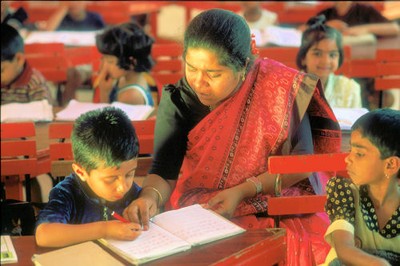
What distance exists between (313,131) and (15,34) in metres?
2.11

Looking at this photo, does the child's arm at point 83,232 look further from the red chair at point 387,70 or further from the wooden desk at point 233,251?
the red chair at point 387,70

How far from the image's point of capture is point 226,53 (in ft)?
6.64

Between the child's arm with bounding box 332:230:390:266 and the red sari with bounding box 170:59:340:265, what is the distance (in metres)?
0.28

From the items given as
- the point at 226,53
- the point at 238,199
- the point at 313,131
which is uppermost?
the point at 226,53

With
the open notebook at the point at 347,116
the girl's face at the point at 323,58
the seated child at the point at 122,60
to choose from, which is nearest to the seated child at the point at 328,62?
the girl's face at the point at 323,58

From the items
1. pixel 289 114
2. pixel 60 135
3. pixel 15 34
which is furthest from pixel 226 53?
pixel 15 34

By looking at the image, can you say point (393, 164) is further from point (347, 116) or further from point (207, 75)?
point (347, 116)

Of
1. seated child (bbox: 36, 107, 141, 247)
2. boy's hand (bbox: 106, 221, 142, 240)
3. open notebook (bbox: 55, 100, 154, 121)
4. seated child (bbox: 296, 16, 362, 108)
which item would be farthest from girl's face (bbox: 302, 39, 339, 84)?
Result: boy's hand (bbox: 106, 221, 142, 240)

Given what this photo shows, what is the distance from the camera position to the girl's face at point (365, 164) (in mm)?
1946

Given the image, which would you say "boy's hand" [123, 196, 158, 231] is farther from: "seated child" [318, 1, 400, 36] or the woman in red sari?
"seated child" [318, 1, 400, 36]

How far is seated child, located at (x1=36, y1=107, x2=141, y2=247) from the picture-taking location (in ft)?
6.38

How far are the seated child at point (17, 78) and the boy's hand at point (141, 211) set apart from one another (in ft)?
5.68

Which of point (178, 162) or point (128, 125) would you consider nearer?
point (128, 125)

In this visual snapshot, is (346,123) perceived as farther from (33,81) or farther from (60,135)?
(33,81)
